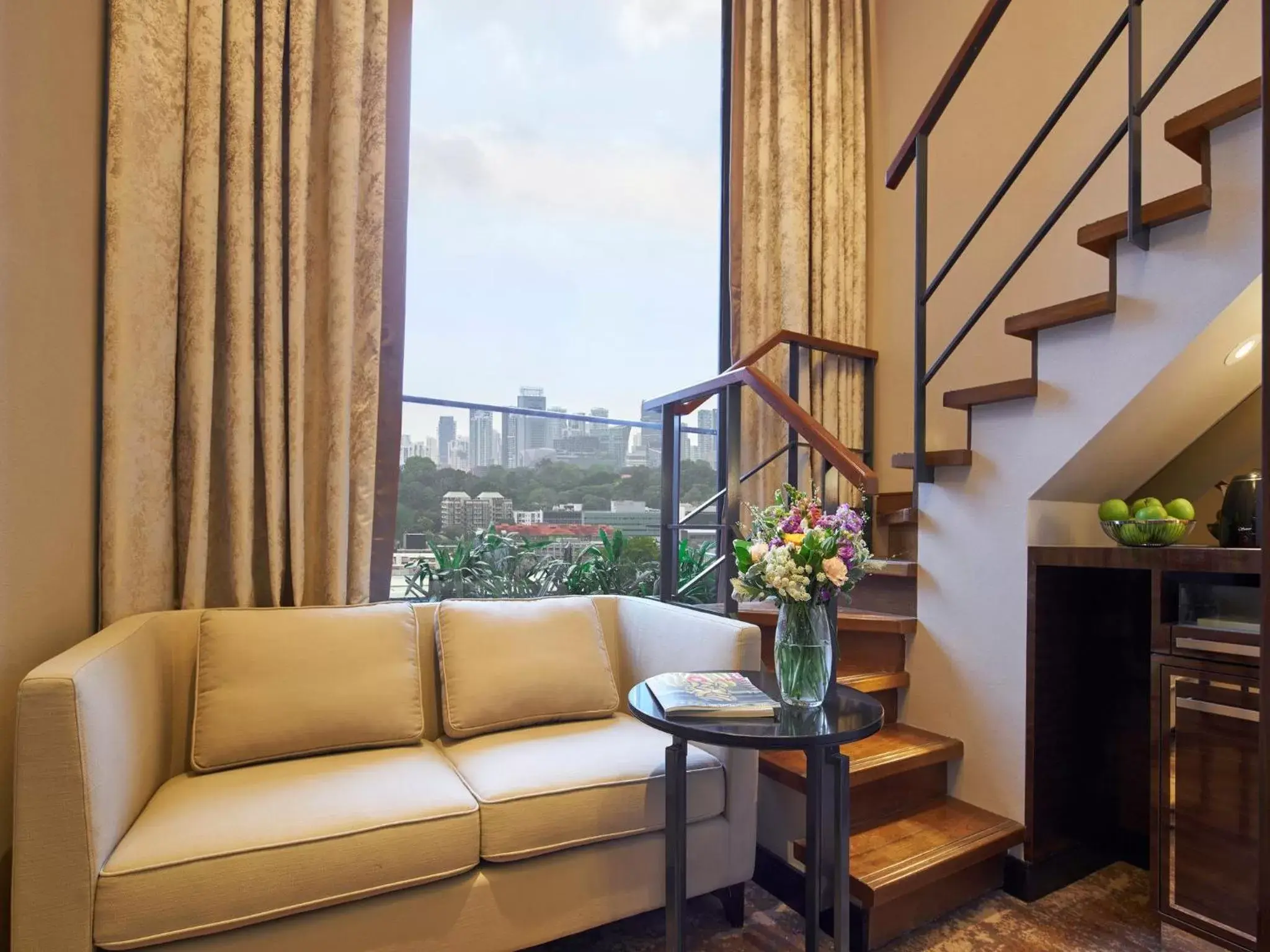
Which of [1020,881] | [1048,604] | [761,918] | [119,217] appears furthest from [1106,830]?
[119,217]

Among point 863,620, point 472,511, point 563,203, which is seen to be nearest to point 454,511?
point 472,511

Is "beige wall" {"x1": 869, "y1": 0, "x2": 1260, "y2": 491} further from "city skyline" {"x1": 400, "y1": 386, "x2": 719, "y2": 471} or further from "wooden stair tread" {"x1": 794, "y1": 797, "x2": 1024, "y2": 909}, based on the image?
"wooden stair tread" {"x1": 794, "y1": 797, "x2": 1024, "y2": 909}

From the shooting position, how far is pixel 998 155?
303cm

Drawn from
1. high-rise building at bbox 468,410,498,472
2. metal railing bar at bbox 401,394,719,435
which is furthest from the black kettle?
high-rise building at bbox 468,410,498,472

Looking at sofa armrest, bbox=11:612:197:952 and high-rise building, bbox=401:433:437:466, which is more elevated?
high-rise building, bbox=401:433:437:466

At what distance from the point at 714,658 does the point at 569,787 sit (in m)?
0.53

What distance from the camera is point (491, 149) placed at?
115 inches

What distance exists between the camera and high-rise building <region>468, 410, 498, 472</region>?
9.48 ft

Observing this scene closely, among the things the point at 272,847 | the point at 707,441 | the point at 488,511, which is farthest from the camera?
the point at 707,441

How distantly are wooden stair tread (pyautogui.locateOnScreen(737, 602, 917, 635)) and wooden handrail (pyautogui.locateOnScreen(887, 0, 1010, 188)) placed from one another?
1468 millimetres

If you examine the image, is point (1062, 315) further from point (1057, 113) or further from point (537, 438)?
point (537, 438)

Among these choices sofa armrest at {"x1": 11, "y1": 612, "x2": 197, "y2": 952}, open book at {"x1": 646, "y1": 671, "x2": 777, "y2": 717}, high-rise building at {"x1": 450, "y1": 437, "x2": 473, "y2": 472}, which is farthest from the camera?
high-rise building at {"x1": 450, "y1": 437, "x2": 473, "y2": 472}

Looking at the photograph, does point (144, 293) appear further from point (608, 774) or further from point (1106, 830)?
point (1106, 830)

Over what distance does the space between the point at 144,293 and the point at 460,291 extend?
3.78ft
